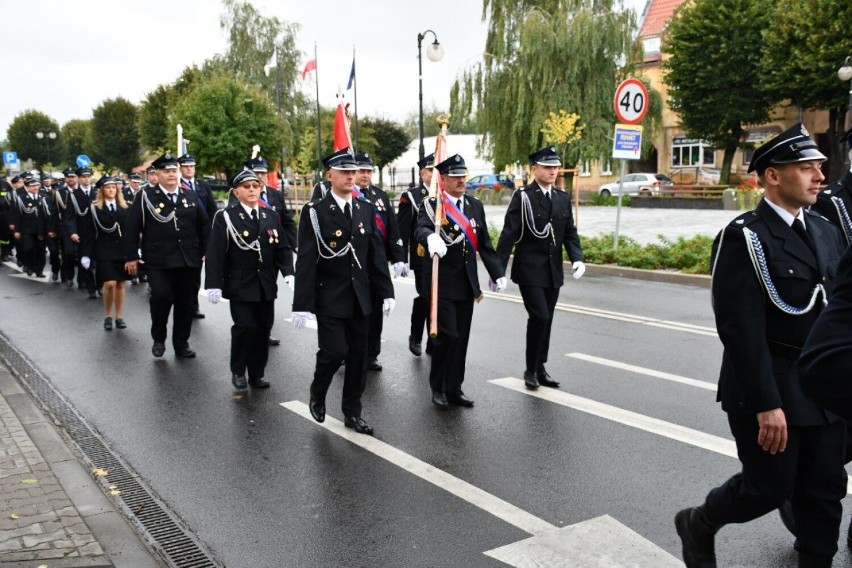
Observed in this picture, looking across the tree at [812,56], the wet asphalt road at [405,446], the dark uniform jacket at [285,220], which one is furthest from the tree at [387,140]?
the wet asphalt road at [405,446]

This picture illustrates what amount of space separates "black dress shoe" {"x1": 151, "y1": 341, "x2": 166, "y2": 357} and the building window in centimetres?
4709

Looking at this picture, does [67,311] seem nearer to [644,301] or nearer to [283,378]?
[283,378]

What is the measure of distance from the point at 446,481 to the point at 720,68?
139 feet

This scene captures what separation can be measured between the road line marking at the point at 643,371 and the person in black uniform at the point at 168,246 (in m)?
3.98

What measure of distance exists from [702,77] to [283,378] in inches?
1594

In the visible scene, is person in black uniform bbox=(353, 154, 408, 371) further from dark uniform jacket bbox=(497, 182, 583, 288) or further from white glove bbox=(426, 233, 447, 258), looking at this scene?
dark uniform jacket bbox=(497, 182, 583, 288)

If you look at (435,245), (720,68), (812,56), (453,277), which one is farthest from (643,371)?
(720,68)

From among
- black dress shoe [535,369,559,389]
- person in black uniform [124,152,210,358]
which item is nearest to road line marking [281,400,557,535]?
black dress shoe [535,369,559,389]

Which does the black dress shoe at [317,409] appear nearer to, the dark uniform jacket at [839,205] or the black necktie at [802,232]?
the dark uniform jacket at [839,205]

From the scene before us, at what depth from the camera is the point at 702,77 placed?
143ft

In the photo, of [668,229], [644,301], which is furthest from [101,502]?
[668,229]

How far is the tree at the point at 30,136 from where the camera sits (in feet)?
327

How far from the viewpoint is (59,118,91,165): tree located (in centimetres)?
9975

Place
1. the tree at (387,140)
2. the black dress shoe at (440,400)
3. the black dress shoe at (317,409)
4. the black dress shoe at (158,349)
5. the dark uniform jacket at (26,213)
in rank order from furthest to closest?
the tree at (387,140) → the dark uniform jacket at (26,213) → the black dress shoe at (158,349) → the black dress shoe at (440,400) → the black dress shoe at (317,409)
